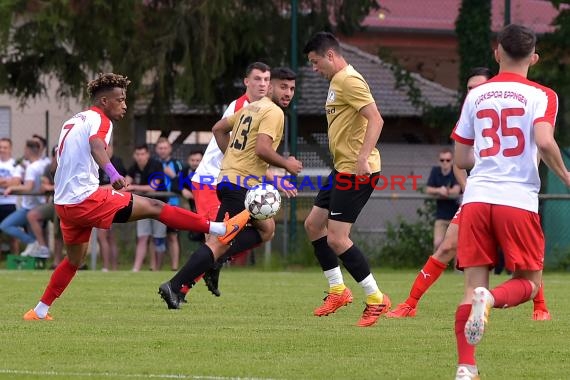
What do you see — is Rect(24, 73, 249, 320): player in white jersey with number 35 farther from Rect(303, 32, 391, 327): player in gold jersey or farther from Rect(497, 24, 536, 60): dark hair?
Rect(497, 24, 536, 60): dark hair

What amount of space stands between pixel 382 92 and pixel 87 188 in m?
14.2

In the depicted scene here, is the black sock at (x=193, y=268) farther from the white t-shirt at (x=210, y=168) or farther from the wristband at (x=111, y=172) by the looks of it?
the white t-shirt at (x=210, y=168)

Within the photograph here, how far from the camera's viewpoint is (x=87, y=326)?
31.8 ft

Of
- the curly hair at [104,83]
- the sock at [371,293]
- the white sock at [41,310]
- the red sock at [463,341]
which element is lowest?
the white sock at [41,310]

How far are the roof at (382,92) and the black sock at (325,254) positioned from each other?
10.7 m

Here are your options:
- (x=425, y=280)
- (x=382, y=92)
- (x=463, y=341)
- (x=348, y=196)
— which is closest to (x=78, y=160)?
(x=348, y=196)

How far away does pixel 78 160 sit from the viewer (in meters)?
10.1

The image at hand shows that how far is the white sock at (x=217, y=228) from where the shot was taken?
10.8 metres

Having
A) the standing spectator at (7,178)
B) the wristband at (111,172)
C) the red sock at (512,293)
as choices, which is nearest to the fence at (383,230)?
the standing spectator at (7,178)

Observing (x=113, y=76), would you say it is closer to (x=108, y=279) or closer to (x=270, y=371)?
(x=270, y=371)

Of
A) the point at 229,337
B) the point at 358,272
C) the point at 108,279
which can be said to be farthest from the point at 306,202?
the point at 229,337

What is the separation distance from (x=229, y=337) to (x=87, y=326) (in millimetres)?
1339

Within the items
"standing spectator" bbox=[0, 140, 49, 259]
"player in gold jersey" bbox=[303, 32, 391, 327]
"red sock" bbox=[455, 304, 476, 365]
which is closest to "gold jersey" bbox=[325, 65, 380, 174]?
"player in gold jersey" bbox=[303, 32, 391, 327]

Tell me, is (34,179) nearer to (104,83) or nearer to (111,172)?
(104,83)
